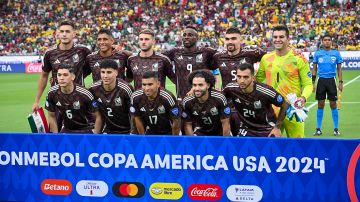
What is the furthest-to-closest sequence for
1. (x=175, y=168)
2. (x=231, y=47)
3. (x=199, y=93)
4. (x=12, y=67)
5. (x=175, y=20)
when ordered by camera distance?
1. (x=175, y=20)
2. (x=12, y=67)
3. (x=231, y=47)
4. (x=199, y=93)
5. (x=175, y=168)

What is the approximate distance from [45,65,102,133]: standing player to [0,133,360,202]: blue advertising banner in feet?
4.84

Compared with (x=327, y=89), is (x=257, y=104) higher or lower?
higher

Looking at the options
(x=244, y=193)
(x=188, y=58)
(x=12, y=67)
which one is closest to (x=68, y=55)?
(x=188, y=58)

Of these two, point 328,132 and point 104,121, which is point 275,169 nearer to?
point 104,121

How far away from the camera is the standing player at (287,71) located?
7.93 metres

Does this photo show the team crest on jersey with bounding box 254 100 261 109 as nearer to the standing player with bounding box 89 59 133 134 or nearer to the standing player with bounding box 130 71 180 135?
the standing player with bounding box 130 71 180 135

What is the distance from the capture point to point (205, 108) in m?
7.33

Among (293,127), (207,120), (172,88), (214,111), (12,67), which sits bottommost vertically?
(12,67)

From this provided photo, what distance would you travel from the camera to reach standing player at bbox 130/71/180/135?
7.27 metres

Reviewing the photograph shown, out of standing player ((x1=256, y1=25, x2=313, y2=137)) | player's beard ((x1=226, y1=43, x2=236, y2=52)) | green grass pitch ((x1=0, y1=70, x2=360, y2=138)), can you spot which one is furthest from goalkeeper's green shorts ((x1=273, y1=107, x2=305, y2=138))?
green grass pitch ((x1=0, y1=70, x2=360, y2=138))

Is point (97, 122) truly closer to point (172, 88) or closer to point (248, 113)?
point (248, 113)

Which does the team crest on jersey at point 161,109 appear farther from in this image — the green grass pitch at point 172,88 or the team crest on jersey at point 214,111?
the green grass pitch at point 172,88

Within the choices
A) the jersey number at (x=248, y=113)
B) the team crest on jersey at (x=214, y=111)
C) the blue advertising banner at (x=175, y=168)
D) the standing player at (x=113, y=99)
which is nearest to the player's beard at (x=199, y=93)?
the team crest on jersey at (x=214, y=111)

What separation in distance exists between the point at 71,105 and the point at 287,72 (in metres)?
3.02
